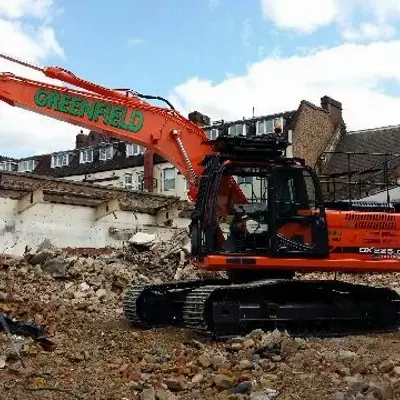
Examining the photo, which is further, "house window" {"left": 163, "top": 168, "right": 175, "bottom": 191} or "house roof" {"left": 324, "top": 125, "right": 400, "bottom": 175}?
"house window" {"left": 163, "top": 168, "right": 175, "bottom": 191}

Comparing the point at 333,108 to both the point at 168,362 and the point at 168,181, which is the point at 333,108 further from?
the point at 168,362

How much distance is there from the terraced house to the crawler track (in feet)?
76.4

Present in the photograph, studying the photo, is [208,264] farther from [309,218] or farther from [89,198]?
[89,198]

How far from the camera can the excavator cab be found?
9.52m

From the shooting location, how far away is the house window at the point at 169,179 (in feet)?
143

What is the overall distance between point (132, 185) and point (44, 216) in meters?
27.9

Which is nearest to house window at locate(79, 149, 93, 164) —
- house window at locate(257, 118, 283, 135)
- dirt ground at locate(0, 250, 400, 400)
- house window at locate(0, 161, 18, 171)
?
house window at locate(0, 161, 18, 171)

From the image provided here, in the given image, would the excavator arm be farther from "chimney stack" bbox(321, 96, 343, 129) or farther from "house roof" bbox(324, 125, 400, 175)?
"chimney stack" bbox(321, 96, 343, 129)

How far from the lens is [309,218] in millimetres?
9742

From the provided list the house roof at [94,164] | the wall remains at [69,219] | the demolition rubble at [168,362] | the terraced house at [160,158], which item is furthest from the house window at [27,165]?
the demolition rubble at [168,362]

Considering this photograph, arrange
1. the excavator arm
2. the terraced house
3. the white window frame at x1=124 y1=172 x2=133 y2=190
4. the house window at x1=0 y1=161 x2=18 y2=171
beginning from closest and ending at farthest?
the excavator arm → the terraced house → the white window frame at x1=124 y1=172 x2=133 y2=190 → the house window at x1=0 y1=161 x2=18 y2=171

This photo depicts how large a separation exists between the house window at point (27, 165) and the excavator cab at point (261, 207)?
51472mm

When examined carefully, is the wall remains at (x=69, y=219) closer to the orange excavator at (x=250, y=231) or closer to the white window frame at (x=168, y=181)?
the orange excavator at (x=250, y=231)

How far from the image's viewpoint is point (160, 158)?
43.3m
